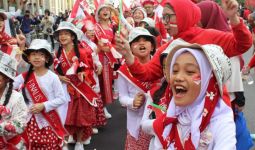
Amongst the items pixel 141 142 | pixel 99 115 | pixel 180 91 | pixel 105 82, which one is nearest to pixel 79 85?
pixel 99 115

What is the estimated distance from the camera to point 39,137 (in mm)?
4152

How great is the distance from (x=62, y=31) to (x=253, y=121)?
3.54 metres

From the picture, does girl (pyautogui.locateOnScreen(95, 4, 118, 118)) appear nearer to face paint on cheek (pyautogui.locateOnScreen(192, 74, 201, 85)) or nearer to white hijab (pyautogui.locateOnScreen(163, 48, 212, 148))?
white hijab (pyautogui.locateOnScreen(163, 48, 212, 148))

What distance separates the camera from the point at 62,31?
5406 millimetres

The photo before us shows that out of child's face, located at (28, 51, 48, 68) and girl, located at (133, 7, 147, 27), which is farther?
girl, located at (133, 7, 147, 27)

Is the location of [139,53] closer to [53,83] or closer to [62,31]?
[53,83]

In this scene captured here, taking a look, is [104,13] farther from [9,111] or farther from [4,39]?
[9,111]

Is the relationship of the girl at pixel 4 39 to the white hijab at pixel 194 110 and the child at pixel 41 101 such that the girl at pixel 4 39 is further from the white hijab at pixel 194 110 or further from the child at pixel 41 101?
the white hijab at pixel 194 110

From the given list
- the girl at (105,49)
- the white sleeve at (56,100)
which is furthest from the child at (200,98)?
the girl at (105,49)

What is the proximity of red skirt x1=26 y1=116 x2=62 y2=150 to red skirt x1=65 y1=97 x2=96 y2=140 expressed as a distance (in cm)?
129

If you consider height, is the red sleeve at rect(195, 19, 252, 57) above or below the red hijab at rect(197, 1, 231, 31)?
below

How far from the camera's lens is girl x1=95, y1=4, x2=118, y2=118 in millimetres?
6969

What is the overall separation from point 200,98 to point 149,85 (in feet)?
5.25

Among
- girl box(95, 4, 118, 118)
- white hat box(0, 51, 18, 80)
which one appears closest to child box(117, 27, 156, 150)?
white hat box(0, 51, 18, 80)
